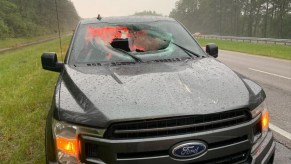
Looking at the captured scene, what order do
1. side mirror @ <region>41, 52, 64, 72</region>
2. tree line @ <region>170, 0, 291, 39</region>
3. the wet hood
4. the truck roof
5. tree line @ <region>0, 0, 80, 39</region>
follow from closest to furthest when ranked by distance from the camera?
the wet hood, side mirror @ <region>41, 52, 64, 72</region>, the truck roof, tree line @ <region>0, 0, 80, 39</region>, tree line @ <region>170, 0, 291, 39</region>

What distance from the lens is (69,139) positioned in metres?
2.47

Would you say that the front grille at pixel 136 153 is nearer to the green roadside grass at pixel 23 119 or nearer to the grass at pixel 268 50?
the green roadside grass at pixel 23 119

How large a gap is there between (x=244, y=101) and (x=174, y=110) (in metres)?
0.59

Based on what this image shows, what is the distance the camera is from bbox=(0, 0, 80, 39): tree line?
55031mm

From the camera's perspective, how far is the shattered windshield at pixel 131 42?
4.07 meters

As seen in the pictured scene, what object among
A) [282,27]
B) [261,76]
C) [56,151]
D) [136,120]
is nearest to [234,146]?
[136,120]

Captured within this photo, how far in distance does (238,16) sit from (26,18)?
56.0 metres

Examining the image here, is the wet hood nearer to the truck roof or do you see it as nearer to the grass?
the truck roof

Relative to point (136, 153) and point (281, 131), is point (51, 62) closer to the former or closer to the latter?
point (136, 153)

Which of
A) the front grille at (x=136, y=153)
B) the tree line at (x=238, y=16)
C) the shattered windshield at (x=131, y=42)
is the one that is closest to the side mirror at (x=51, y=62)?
the shattered windshield at (x=131, y=42)

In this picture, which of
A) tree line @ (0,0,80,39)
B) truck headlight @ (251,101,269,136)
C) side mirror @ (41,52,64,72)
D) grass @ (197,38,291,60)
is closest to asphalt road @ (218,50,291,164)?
truck headlight @ (251,101,269,136)

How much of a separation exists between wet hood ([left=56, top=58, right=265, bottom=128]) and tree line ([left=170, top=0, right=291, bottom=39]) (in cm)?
7268

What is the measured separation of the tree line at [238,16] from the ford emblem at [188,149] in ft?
241

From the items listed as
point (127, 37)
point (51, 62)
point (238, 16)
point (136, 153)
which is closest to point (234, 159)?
point (136, 153)
